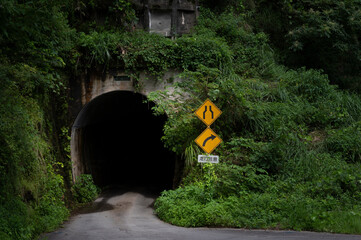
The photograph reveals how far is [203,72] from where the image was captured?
14.4 metres

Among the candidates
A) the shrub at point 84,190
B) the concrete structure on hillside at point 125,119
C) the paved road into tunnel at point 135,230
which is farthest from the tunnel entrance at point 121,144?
the paved road into tunnel at point 135,230

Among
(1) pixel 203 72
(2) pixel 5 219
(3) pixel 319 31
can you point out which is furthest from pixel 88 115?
(3) pixel 319 31

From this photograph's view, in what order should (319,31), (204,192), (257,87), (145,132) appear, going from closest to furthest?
(204,192) → (257,87) → (319,31) → (145,132)

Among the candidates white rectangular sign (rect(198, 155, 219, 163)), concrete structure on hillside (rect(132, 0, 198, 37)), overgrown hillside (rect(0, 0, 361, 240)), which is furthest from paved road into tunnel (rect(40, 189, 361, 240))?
concrete structure on hillside (rect(132, 0, 198, 37))

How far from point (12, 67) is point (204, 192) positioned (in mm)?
5963

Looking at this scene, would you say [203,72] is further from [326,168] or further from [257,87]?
[326,168]

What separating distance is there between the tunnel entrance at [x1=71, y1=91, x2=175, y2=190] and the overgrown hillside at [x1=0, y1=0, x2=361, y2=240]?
1355mm

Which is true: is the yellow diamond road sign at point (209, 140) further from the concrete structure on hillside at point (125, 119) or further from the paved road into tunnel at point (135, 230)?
the concrete structure on hillside at point (125, 119)

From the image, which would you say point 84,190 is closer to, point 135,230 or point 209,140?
point 135,230

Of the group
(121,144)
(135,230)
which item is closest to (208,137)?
(135,230)

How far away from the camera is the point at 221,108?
1335cm

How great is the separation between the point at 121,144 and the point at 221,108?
1078 cm

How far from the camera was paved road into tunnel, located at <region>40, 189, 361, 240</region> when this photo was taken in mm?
7859

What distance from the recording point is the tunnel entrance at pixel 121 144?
1564cm
